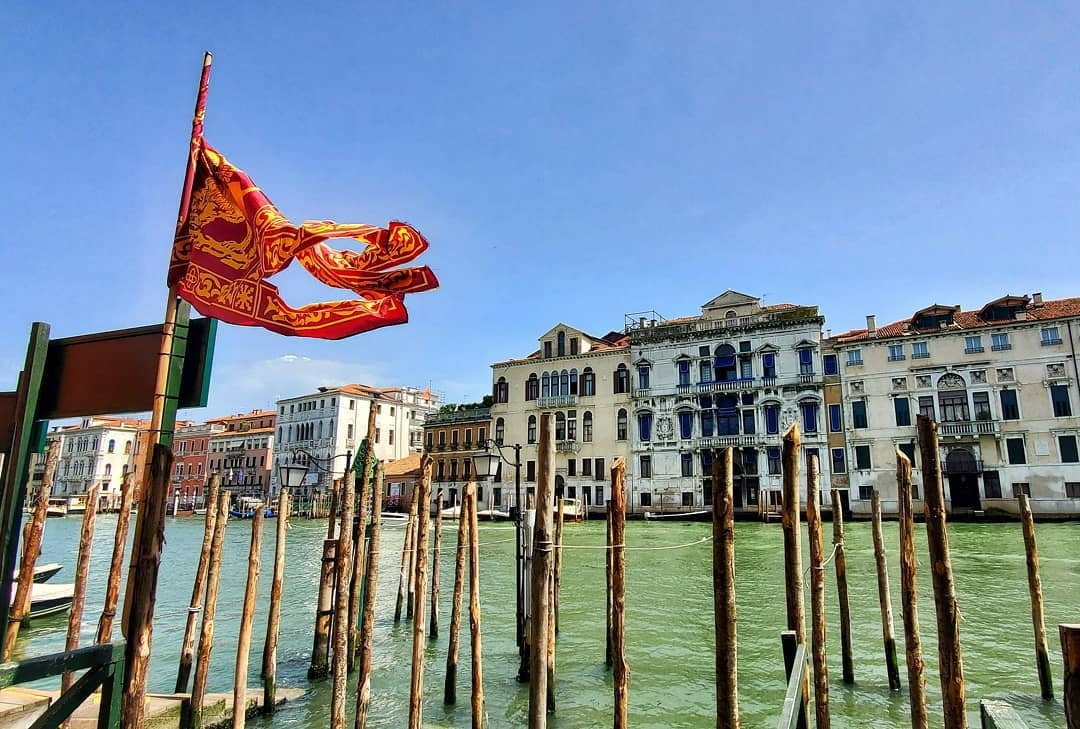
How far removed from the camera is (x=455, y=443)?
145 feet

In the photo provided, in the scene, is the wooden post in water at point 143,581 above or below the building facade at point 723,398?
below

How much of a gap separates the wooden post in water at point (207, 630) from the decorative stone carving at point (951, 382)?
1237 inches

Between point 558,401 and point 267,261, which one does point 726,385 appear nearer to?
point 558,401

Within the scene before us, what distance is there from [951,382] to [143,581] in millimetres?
33651

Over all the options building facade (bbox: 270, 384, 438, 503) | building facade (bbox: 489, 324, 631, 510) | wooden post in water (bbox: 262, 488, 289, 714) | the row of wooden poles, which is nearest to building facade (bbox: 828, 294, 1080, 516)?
building facade (bbox: 489, 324, 631, 510)

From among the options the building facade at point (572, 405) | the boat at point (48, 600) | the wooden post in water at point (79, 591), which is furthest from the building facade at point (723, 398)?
the wooden post in water at point (79, 591)

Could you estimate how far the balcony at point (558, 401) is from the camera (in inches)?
1550

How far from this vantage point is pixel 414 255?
430 cm

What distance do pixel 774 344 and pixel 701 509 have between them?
9.07m

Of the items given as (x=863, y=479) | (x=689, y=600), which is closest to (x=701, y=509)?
(x=863, y=479)

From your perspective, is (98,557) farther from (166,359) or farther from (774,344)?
(774,344)

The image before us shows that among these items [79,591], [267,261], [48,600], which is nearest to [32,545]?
[79,591]

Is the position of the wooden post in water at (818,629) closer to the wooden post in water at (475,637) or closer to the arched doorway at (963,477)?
the wooden post in water at (475,637)

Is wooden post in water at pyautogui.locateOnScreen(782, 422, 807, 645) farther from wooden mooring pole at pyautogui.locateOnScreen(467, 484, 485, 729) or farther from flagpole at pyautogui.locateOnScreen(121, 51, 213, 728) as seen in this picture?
flagpole at pyautogui.locateOnScreen(121, 51, 213, 728)
